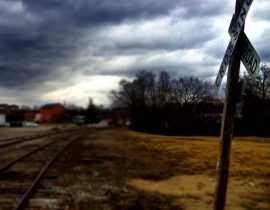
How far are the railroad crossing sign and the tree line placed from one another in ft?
1.72

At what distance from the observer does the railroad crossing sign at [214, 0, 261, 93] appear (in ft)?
15.0

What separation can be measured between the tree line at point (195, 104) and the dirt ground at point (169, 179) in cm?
145

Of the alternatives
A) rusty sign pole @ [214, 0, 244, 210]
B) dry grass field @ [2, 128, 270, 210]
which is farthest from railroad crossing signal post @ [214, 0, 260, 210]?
dry grass field @ [2, 128, 270, 210]

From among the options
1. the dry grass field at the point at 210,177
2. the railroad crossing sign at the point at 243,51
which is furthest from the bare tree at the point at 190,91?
the dry grass field at the point at 210,177

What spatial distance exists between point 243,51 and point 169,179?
10.7m

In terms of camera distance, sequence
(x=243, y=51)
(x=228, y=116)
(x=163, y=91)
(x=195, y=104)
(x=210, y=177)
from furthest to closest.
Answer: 1. (x=210, y=177)
2. (x=163, y=91)
3. (x=195, y=104)
4. (x=228, y=116)
5. (x=243, y=51)

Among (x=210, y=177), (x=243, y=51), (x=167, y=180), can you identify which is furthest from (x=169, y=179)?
(x=243, y=51)

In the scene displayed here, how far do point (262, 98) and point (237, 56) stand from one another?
12.6 feet

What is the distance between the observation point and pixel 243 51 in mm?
5012

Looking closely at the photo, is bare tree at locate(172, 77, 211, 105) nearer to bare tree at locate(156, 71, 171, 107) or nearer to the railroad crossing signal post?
bare tree at locate(156, 71, 171, 107)

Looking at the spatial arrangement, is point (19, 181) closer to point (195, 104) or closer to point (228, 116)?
point (195, 104)

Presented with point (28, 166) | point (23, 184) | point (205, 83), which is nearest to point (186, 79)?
point (205, 83)

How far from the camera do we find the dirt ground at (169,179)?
36.1ft

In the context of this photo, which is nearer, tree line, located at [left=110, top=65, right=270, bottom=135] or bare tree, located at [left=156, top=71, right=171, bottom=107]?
tree line, located at [left=110, top=65, right=270, bottom=135]
